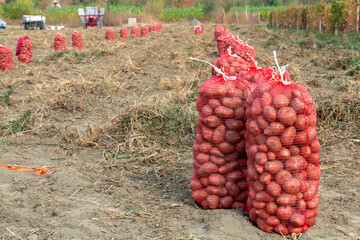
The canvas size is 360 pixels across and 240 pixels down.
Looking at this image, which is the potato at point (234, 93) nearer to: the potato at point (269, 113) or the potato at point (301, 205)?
the potato at point (269, 113)

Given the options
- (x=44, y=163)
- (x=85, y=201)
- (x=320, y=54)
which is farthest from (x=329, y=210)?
(x=320, y=54)

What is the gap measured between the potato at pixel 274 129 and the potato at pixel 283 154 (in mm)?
124

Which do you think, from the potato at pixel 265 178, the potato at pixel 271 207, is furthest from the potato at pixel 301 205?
Result: the potato at pixel 265 178

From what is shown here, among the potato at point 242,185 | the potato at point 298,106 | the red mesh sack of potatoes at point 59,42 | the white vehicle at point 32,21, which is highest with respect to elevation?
the white vehicle at point 32,21

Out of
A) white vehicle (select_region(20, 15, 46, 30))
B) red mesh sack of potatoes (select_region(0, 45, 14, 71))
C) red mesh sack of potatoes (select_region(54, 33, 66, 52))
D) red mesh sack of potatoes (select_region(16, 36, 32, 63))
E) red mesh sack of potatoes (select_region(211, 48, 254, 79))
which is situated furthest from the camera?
white vehicle (select_region(20, 15, 46, 30))

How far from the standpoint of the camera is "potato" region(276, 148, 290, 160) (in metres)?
2.97

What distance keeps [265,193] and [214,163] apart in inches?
20.1

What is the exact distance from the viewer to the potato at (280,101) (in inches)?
116

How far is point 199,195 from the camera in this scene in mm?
3490

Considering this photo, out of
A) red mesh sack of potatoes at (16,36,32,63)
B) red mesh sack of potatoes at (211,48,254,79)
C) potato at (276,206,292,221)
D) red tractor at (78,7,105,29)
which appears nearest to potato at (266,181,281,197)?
potato at (276,206,292,221)

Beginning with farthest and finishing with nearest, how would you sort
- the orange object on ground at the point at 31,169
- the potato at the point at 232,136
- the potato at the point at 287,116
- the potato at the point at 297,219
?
the orange object on ground at the point at 31,169 < the potato at the point at 232,136 < the potato at the point at 297,219 < the potato at the point at 287,116

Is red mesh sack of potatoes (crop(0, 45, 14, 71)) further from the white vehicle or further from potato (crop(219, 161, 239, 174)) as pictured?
the white vehicle

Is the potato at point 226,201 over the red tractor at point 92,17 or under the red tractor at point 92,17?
under

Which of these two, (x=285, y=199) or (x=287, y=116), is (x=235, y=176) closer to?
(x=285, y=199)
